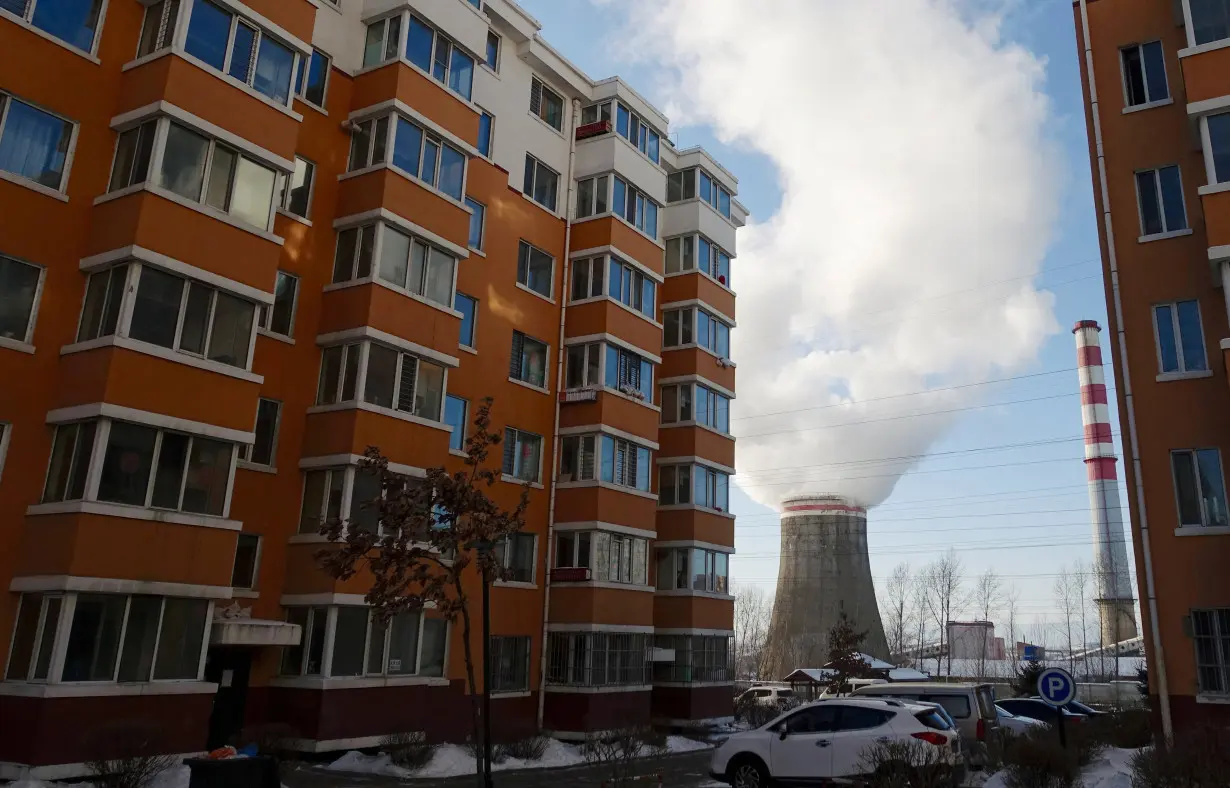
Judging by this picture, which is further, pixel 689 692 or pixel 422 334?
pixel 689 692

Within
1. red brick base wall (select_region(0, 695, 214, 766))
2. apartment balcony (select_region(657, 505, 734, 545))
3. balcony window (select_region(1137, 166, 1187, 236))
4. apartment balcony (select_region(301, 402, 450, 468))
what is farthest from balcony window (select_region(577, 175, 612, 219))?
red brick base wall (select_region(0, 695, 214, 766))

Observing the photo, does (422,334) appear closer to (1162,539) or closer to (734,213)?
(1162,539)

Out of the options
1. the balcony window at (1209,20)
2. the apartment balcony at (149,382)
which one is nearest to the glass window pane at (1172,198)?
the balcony window at (1209,20)

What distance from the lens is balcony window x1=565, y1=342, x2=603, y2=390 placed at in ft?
97.2

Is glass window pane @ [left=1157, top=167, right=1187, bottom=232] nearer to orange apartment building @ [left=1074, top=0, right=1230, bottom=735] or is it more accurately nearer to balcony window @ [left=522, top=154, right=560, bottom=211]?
orange apartment building @ [left=1074, top=0, right=1230, bottom=735]

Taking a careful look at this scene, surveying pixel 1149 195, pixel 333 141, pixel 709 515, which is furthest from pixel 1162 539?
pixel 333 141

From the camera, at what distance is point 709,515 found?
111 feet

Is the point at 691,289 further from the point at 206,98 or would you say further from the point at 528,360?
the point at 206,98

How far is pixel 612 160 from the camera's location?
31.1 meters

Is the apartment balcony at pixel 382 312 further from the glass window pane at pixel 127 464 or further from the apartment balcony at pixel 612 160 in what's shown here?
the apartment balcony at pixel 612 160

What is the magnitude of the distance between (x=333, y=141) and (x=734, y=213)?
72.9 ft

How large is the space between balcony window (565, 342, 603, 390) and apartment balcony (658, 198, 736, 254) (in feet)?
26.2

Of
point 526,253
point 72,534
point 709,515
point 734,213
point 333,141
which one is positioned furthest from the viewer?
point 734,213

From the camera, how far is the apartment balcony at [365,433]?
68.8 feet
